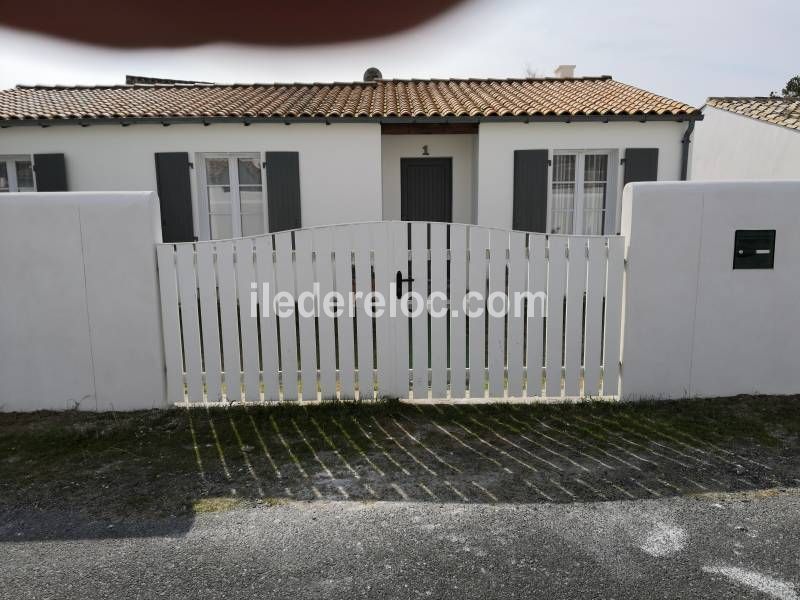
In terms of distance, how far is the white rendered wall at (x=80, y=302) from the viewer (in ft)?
→ 14.4

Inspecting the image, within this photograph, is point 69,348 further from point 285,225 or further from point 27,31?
point 285,225

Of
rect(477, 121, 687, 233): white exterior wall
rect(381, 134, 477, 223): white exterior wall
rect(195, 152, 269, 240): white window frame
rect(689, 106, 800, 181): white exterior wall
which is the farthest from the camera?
rect(689, 106, 800, 181): white exterior wall

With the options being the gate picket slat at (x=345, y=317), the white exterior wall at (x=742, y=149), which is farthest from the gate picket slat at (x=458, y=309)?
the white exterior wall at (x=742, y=149)

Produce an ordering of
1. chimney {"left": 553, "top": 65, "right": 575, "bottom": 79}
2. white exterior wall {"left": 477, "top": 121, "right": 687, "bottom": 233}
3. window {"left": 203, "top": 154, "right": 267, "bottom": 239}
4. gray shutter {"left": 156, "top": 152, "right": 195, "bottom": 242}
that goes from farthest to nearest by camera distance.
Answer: chimney {"left": 553, "top": 65, "right": 575, "bottom": 79} < window {"left": 203, "top": 154, "right": 267, "bottom": 239} < white exterior wall {"left": 477, "top": 121, "right": 687, "bottom": 233} < gray shutter {"left": 156, "top": 152, "right": 195, "bottom": 242}

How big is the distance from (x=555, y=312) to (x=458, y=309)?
0.76 meters

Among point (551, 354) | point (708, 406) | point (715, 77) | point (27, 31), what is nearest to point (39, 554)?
point (27, 31)

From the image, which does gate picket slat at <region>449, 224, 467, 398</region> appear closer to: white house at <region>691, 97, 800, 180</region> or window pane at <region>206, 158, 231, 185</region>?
window pane at <region>206, 158, 231, 185</region>

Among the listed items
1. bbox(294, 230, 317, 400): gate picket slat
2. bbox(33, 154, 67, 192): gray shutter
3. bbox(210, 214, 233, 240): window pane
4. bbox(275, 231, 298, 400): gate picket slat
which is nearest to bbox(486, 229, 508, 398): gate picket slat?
bbox(294, 230, 317, 400): gate picket slat

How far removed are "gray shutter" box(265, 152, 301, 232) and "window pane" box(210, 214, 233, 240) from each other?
0.85 metres

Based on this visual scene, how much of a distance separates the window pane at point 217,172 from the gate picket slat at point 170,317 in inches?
249

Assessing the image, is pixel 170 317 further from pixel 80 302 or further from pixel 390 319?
pixel 390 319

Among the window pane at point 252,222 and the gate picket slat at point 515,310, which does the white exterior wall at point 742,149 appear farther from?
the gate picket slat at point 515,310

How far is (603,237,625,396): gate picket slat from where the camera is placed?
4504 mm

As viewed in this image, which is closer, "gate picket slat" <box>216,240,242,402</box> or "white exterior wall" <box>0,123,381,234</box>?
"gate picket slat" <box>216,240,242,402</box>
